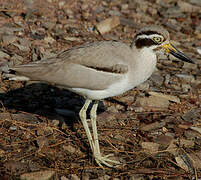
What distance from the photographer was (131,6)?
9.48m

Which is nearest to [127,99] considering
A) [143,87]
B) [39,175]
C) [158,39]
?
[143,87]

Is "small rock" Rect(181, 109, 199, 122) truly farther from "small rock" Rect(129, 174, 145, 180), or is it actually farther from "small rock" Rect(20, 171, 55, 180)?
"small rock" Rect(20, 171, 55, 180)

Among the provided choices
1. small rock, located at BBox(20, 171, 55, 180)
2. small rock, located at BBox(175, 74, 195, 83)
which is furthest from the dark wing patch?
small rock, located at BBox(175, 74, 195, 83)

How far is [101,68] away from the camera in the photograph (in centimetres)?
475

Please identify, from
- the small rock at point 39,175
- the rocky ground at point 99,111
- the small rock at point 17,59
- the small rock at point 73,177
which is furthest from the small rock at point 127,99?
the small rock at point 39,175

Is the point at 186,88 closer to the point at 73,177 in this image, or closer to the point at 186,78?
the point at 186,78

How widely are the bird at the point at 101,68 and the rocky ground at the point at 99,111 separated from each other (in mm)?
347

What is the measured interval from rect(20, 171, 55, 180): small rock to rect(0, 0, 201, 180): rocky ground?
0.04 feet

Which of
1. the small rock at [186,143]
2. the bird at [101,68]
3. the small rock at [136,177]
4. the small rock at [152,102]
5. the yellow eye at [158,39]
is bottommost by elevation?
the small rock at [152,102]

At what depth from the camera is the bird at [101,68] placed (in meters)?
4.73

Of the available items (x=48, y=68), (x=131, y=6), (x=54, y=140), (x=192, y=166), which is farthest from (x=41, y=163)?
(x=131, y=6)

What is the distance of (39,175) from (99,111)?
185 centimetres

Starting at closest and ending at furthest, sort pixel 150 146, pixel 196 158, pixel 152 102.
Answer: pixel 196 158 < pixel 150 146 < pixel 152 102

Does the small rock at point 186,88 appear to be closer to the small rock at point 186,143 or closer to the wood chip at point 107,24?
the small rock at point 186,143
